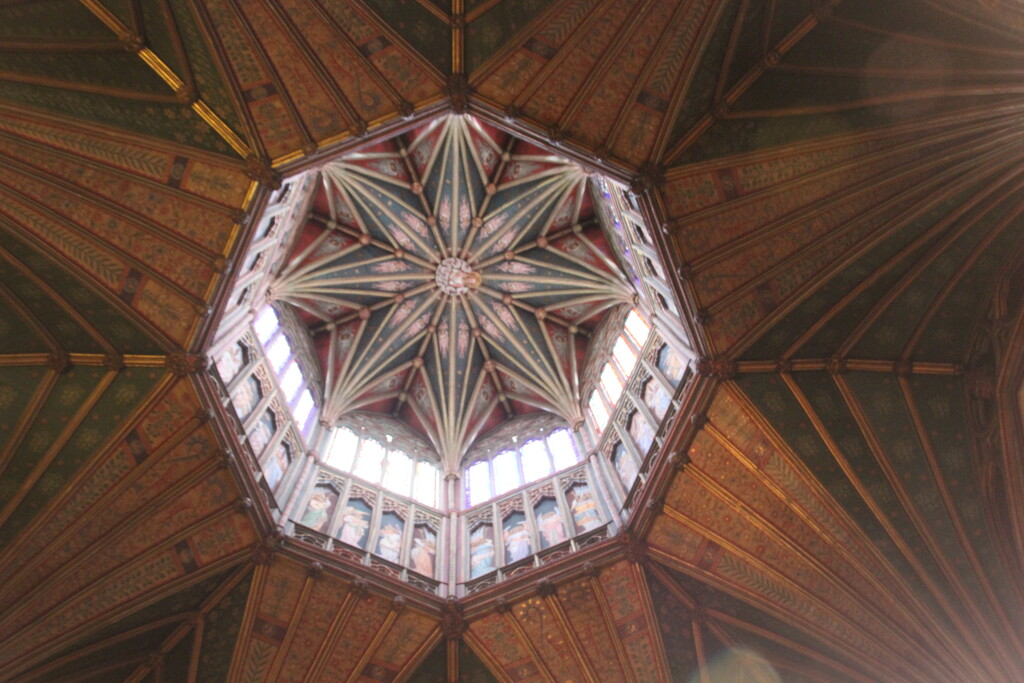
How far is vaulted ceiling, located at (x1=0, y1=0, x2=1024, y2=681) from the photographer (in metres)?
11.6

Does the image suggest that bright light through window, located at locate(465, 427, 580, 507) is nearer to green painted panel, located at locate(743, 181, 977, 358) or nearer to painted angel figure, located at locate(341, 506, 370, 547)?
painted angel figure, located at locate(341, 506, 370, 547)

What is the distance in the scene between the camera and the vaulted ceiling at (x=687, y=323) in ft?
38.0

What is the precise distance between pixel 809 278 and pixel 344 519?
1110cm

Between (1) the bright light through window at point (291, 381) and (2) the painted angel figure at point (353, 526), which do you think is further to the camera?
(1) the bright light through window at point (291, 381)

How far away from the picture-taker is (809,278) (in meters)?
13.2

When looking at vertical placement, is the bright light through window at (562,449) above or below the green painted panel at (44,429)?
above

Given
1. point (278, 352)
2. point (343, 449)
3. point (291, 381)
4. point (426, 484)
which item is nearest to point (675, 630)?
point (426, 484)

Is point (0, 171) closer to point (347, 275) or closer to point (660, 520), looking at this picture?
point (347, 275)

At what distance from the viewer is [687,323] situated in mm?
14000

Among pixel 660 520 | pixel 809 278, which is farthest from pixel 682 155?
pixel 660 520

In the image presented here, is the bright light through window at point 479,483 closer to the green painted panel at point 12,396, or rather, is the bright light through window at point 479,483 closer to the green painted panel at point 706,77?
the green painted panel at point 12,396

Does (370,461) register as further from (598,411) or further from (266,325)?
(598,411)

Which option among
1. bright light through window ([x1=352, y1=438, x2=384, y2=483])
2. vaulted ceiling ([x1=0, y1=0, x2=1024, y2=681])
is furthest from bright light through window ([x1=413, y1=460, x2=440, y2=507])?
vaulted ceiling ([x1=0, y1=0, x2=1024, y2=681])

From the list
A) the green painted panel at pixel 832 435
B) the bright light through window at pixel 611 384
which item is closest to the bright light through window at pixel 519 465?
the bright light through window at pixel 611 384
